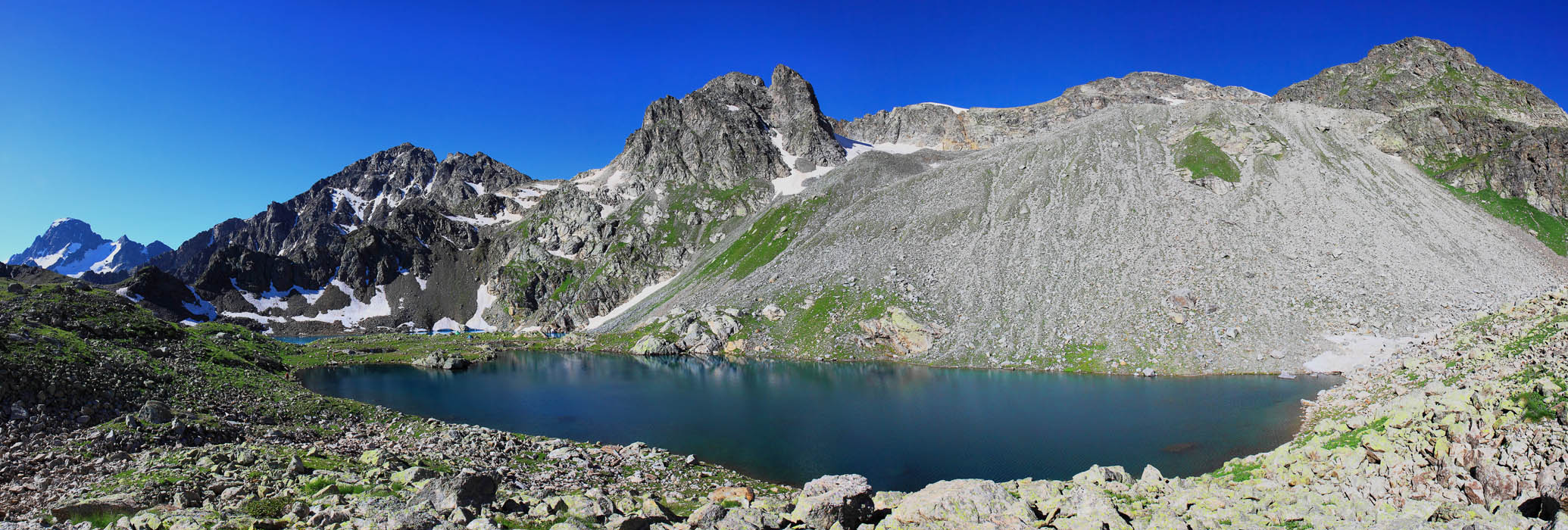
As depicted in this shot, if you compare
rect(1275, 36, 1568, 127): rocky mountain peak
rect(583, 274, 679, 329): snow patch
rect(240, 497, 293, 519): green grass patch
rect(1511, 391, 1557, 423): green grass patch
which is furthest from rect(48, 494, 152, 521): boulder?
rect(1275, 36, 1568, 127): rocky mountain peak

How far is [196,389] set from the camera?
34531mm

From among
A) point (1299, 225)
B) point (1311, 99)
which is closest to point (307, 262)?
point (1299, 225)

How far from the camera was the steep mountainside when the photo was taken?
97.9 metres

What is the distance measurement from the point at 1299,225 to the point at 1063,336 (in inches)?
1624

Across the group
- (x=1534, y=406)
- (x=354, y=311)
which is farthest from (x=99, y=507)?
(x=354, y=311)

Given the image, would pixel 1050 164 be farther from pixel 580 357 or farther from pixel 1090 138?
pixel 580 357

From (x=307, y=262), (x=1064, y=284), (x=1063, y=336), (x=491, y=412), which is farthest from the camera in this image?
(x=307, y=262)

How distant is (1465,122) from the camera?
11169 centimetres

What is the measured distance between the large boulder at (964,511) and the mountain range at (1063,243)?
56357mm

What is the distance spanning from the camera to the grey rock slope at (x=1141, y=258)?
6731 centimetres

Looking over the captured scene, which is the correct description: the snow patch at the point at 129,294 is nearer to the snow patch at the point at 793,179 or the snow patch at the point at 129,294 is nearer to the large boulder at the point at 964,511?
the snow patch at the point at 793,179

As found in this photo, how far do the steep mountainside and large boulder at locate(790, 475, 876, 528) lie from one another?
131 meters

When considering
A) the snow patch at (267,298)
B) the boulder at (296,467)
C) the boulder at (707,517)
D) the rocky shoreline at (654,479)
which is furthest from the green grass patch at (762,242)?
the snow patch at (267,298)

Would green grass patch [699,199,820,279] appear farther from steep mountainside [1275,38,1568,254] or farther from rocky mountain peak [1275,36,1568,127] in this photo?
rocky mountain peak [1275,36,1568,127]
